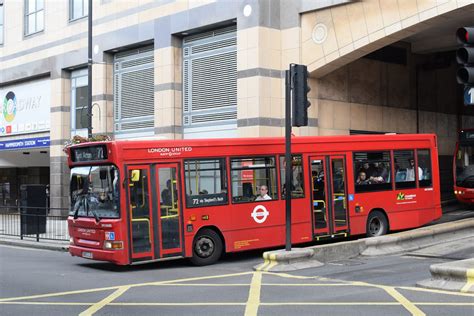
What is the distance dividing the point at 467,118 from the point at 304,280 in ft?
70.8

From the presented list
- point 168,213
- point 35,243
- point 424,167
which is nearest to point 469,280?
point 168,213

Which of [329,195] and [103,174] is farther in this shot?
[329,195]

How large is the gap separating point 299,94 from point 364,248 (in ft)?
13.3

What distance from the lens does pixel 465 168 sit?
71.9 ft

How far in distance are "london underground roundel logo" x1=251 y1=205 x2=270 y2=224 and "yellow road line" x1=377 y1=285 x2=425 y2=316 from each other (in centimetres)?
441

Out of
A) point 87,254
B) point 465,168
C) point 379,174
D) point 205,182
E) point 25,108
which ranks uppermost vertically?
point 25,108

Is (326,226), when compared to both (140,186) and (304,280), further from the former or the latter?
(140,186)

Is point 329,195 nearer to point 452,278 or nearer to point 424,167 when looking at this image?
point 424,167

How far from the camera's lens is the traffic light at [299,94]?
486 inches

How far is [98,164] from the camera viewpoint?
12578 millimetres

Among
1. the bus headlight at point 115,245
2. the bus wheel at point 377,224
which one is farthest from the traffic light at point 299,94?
the bus wheel at point 377,224

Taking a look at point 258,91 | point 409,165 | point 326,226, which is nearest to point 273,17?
point 258,91

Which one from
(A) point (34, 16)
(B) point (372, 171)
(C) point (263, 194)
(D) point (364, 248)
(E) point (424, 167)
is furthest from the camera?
(A) point (34, 16)

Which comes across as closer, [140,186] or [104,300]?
[104,300]
